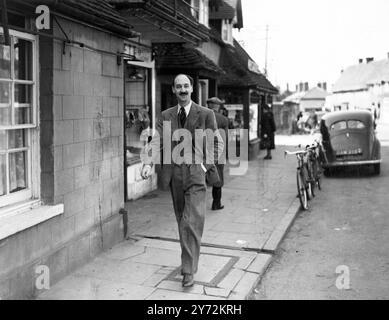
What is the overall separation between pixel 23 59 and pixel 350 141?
11.1 m

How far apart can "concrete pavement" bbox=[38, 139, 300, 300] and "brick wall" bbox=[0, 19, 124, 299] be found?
309 mm

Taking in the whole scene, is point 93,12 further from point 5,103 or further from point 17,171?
point 17,171

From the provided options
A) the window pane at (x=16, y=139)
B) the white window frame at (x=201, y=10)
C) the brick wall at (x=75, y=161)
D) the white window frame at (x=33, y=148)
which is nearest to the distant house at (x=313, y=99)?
the white window frame at (x=201, y=10)

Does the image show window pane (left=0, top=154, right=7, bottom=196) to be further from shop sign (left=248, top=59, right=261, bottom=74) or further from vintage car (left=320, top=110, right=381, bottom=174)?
shop sign (left=248, top=59, right=261, bottom=74)

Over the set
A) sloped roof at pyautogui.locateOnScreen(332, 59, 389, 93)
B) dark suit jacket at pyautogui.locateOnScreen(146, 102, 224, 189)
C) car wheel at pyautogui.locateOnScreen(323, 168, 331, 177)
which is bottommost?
car wheel at pyautogui.locateOnScreen(323, 168, 331, 177)

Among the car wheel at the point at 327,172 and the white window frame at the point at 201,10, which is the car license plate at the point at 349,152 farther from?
the white window frame at the point at 201,10

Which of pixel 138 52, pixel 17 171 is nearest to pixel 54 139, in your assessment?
pixel 17 171

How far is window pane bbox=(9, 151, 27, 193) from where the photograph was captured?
16.2ft

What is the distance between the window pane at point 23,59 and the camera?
4.87 metres

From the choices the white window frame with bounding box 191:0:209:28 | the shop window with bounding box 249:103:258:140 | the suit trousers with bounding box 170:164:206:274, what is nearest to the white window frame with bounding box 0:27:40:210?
the suit trousers with bounding box 170:164:206:274

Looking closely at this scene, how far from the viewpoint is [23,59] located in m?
4.98

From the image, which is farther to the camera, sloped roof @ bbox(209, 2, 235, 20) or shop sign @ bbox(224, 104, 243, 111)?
shop sign @ bbox(224, 104, 243, 111)
